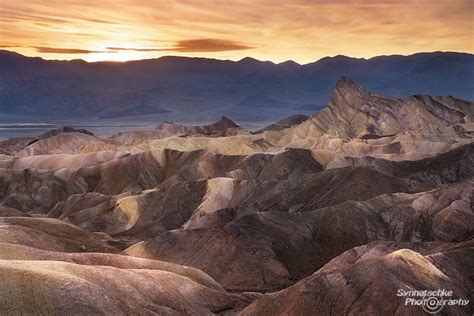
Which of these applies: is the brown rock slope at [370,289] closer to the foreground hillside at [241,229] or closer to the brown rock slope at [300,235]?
the foreground hillside at [241,229]

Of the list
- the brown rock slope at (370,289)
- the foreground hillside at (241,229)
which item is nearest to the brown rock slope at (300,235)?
the foreground hillside at (241,229)

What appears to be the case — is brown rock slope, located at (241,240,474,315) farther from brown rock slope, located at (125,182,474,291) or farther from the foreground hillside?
brown rock slope, located at (125,182,474,291)

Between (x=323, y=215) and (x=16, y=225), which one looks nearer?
(x=16, y=225)

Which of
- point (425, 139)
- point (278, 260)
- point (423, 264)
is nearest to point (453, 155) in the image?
point (425, 139)

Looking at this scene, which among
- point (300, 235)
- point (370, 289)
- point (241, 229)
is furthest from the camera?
point (300, 235)

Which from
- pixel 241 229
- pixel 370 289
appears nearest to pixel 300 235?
pixel 241 229

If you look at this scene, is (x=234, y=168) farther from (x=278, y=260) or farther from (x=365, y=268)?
(x=365, y=268)

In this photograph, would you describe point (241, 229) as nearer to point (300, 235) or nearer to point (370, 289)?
point (300, 235)

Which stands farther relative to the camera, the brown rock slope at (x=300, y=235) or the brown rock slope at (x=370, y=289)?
the brown rock slope at (x=300, y=235)
